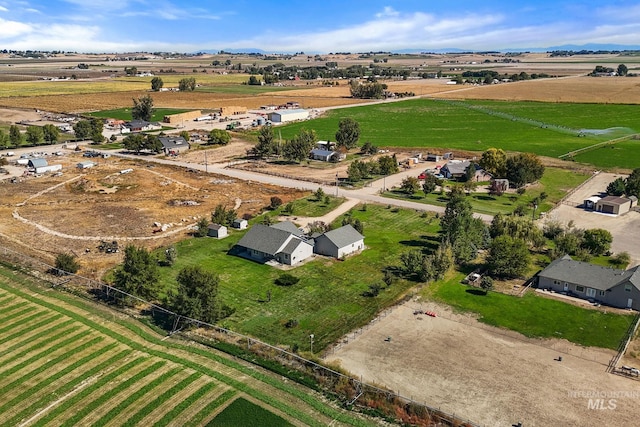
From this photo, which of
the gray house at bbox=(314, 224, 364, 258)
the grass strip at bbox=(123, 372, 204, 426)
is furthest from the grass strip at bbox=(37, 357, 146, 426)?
the gray house at bbox=(314, 224, 364, 258)

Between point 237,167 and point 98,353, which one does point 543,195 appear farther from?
point 98,353

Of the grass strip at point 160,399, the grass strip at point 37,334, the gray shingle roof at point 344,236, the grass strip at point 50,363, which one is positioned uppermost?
the gray shingle roof at point 344,236

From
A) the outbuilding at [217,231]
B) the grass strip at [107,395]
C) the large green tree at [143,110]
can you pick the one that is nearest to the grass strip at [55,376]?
the grass strip at [107,395]

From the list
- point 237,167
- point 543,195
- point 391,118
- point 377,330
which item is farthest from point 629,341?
point 391,118

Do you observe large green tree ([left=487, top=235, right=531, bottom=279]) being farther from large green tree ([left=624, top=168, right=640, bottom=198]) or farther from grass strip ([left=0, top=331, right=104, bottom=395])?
grass strip ([left=0, top=331, right=104, bottom=395])

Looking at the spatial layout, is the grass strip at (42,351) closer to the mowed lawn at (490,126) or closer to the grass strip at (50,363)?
the grass strip at (50,363)

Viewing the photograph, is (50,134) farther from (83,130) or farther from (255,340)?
(255,340)

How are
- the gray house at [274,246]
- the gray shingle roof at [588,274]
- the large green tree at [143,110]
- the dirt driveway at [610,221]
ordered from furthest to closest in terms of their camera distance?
the large green tree at [143,110] < the dirt driveway at [610,221] < the gray house at [274,246] < the gray shingle roof at [588,274]

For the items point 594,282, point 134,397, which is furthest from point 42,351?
point 594,282
